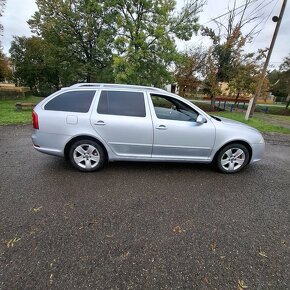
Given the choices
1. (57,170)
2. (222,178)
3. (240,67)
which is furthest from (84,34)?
(222,178)

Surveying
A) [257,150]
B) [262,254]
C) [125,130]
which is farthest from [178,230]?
[257,150]

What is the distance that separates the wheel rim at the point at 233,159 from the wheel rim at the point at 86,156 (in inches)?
102

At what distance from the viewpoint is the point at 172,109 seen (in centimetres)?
452

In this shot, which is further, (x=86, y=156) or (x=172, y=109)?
(x=172, y=109)

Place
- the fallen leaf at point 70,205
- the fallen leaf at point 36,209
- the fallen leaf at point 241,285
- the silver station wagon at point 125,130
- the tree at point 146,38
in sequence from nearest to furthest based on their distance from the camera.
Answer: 1. the fallen leaf at point 241,285
2. the fallen leaf at point 36,209
3. the fallen leaf at point 70,205
4. the silver station wagon at point 125,130
5. the tree at point 146,38

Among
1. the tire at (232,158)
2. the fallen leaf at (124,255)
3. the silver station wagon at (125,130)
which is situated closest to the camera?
the fallen leaf at (124,255)

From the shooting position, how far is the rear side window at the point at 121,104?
4.12 metres

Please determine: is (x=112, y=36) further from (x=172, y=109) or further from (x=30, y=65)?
(x=30, y=65)

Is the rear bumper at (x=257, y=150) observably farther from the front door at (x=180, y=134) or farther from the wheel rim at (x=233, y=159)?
the front door at (x=180, y=134)

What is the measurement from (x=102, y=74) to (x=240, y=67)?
40.0ft

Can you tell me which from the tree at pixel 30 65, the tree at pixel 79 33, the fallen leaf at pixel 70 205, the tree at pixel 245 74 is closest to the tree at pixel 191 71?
Answer: the tree at pixel 245 74

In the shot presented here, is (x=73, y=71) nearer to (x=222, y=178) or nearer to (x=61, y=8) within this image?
(x=61, y=8)

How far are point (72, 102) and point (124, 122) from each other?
1.08 meters

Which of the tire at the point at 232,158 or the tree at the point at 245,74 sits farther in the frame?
the tree at the point at 245,74
